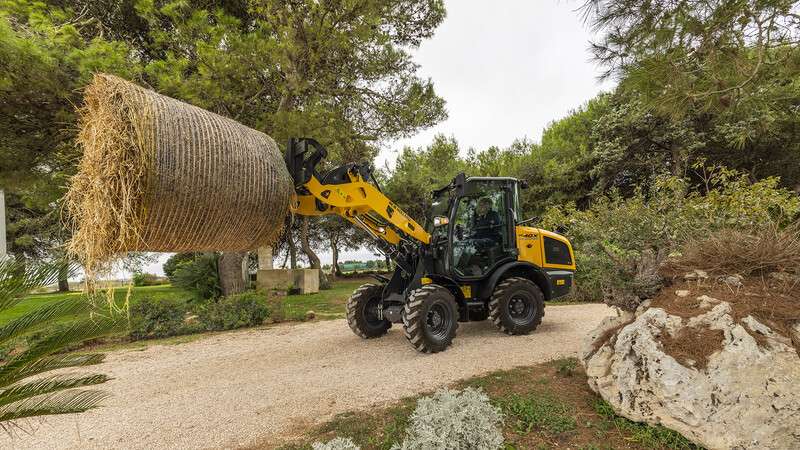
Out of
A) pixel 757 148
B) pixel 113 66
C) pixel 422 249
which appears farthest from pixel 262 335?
pixel 757 148

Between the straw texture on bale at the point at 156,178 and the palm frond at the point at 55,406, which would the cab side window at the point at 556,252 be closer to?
the straw texture on bale at the point at 156,178

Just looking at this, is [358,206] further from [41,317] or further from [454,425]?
[41,317]

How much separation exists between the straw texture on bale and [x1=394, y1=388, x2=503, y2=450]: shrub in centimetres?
207

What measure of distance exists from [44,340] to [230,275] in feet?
27.5

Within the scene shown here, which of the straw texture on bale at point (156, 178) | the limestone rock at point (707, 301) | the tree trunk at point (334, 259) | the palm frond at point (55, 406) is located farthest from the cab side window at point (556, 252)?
the tree trunk at point (334, 259)

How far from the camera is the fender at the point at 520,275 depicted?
5.77m

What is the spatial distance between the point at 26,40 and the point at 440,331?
6938mm

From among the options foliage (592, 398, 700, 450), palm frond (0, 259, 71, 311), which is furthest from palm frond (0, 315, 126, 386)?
foliage (592, 398, 700, 450)

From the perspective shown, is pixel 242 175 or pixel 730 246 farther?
pixel 730 246

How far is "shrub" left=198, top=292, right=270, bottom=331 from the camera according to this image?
7.74 meters

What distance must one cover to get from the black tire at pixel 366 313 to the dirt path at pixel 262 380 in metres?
0.21

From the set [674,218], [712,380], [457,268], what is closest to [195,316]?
[457,268]

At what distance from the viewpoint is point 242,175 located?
3176mm

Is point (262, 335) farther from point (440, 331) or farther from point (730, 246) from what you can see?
point (730, 246)
